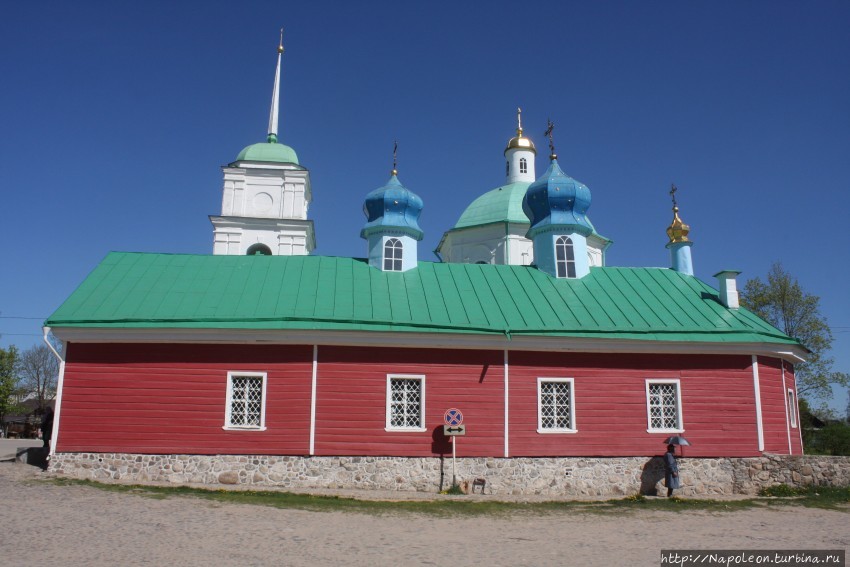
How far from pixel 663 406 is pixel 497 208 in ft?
41.9

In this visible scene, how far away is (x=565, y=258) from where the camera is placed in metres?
20.5

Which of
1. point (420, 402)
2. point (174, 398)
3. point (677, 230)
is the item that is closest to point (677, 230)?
point (677, 230)

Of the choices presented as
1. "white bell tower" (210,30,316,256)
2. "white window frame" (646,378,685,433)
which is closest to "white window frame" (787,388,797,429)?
"white window frame" (646,378,685,433)

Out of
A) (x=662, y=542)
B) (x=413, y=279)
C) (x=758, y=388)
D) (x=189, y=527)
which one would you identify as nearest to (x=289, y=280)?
(x=413, y=279)

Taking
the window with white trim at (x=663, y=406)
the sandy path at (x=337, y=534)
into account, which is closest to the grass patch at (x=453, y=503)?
the sandy path at (x=337, y=534)

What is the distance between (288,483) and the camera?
15.4m

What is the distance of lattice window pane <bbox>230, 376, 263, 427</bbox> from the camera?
52.0ft

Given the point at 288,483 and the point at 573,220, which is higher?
the point at 573,220

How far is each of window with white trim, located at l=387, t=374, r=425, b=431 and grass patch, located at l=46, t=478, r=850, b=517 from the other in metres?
1.87

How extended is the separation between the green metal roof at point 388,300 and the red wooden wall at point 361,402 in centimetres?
70

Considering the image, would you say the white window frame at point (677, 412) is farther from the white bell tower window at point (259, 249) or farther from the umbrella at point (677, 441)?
the white bell tower window at point (259, 249)

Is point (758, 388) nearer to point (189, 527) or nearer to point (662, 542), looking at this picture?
point (662, 542)

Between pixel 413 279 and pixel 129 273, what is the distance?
7831mm

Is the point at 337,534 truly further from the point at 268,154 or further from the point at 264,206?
the point at 268,154
